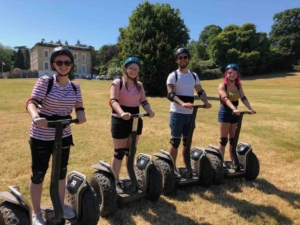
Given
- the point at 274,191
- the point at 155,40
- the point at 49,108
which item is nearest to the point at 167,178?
the point at 274,191

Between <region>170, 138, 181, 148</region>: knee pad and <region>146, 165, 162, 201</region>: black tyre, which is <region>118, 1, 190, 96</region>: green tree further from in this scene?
<region>146, 165, 162, 201</region>: black tyre

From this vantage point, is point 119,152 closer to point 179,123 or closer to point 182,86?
point 179,123

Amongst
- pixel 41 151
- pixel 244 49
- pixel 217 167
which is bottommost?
pixel 217 167

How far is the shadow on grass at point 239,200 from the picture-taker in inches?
157

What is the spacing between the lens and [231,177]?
5062mm

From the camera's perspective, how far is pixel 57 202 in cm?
309

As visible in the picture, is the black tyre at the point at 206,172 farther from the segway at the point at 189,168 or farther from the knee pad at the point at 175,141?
the knee pad at the point at 175,141

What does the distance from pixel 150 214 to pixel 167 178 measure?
64 centimetres

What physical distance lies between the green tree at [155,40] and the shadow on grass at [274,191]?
541 inches

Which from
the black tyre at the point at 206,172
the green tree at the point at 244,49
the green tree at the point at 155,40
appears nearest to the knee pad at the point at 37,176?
the black tyre at the point at 206,172

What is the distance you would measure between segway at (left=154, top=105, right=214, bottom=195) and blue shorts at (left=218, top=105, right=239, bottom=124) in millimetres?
736

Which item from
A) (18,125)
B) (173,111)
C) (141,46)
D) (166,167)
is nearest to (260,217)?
(166,167)

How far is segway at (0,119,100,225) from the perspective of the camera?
9.34ft

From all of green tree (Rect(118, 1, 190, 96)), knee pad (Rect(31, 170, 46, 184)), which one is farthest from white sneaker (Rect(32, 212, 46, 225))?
green tree (Rect(118, 1, 190, 96))
